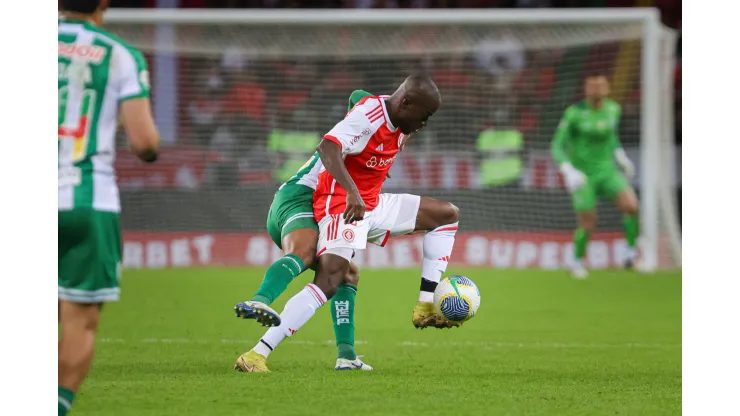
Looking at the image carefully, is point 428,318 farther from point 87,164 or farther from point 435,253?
point 87,164

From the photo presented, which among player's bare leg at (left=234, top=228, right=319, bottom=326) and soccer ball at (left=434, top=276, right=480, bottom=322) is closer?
player's bare leg at (left=234, top=228, right=319, bottom=326)

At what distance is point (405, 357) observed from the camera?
6.75m

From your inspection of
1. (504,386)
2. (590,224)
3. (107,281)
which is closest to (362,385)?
(504,386)

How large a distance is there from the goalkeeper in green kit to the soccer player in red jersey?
696cm

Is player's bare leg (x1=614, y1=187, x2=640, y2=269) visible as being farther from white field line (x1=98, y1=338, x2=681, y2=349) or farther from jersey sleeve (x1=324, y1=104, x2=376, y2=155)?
jersey sleeve (x1=324, y1=104, x2=376, y2=155)

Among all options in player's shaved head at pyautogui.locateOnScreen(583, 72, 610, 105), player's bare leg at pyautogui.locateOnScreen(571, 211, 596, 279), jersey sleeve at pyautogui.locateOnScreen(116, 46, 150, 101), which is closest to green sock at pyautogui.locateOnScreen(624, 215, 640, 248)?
player's bare leg at pyautogui.locateOnScreen(571, 211, 596, 279)

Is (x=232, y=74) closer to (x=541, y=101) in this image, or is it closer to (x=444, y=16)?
(x=444, y=16)

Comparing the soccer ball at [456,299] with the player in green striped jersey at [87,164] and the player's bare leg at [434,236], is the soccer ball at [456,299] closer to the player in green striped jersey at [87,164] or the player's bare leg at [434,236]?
the player's bare leg at [434,236]

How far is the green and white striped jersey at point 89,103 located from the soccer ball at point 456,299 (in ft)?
8.05

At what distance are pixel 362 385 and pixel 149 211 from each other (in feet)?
31.6

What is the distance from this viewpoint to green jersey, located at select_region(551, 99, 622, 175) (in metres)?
13.2

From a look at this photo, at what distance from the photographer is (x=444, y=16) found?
13.4 metres

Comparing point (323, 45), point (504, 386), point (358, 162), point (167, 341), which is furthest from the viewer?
point (323, 45)

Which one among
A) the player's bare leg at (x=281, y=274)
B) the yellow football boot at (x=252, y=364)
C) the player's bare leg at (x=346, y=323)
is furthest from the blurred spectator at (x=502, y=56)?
the yellow football boot at (x=252, y=364)
